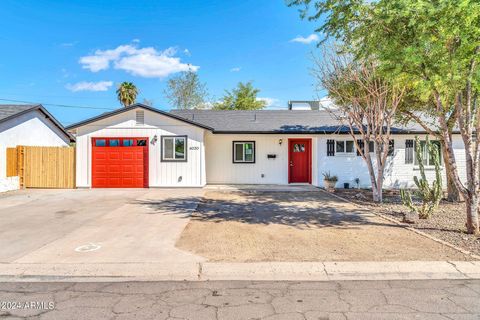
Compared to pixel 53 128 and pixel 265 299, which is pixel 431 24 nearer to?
pixel 265 299

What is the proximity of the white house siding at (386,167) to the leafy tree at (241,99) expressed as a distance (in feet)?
72.7

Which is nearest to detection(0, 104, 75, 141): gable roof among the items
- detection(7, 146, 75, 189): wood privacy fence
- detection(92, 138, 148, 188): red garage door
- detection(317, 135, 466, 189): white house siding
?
detection(7, 146, 75, 189): wood privacy fence

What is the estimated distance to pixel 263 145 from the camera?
15727mm

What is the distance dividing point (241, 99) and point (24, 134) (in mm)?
24861

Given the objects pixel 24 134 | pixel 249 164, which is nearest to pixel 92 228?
pixel 249 164

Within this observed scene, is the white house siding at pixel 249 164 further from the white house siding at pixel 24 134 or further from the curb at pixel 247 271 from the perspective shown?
the curb at pixel 247 271

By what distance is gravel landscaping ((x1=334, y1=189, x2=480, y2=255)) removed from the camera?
6.00 m

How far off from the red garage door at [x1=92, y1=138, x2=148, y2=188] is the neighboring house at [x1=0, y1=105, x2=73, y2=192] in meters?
3.70

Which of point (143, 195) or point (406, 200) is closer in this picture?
point (406, 200)

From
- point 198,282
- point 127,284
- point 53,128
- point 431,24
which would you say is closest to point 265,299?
point 198,282

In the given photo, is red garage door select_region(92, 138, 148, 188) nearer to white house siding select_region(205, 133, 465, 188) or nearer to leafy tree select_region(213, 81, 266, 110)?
white house siding select_region(205, 133, 465, 188)

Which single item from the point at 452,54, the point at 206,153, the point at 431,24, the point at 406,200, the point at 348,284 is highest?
the point at 431,24

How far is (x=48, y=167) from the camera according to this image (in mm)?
14359

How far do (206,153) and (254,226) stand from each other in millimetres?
9092
